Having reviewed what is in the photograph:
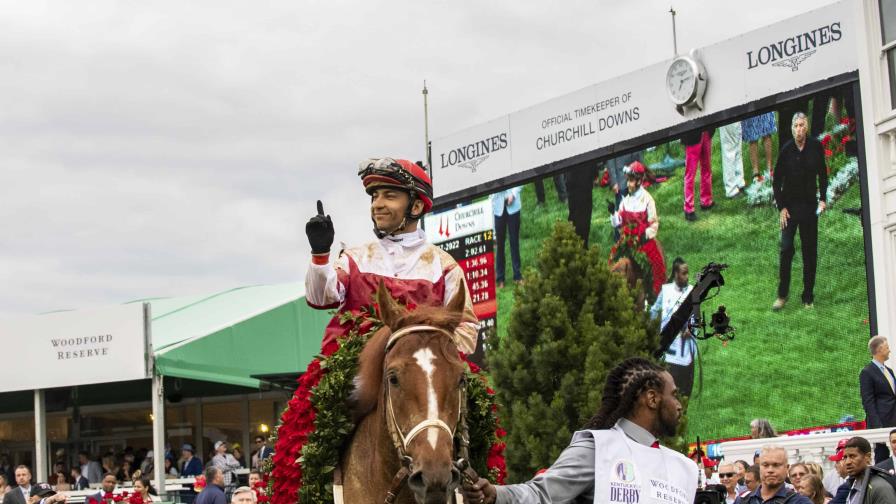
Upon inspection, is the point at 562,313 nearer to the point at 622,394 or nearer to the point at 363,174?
the point at 363,174

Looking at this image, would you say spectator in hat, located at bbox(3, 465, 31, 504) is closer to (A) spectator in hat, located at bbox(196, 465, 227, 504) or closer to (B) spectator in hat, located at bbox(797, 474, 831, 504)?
(A) spectator in hat, located at bbox(196, 465, 227, 504)

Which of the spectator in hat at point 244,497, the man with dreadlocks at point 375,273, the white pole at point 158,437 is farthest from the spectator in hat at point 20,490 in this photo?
the man with dreadlocks at point 375,273

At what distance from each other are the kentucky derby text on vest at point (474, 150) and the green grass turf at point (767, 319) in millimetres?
5666

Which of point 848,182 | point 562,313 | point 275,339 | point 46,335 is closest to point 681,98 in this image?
point 848,182

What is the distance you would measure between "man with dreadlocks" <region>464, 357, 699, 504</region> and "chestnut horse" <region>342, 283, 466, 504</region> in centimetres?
46

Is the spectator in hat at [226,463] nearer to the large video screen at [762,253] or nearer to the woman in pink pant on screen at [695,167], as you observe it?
the large video screen at [762,253]

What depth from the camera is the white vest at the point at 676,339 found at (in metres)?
27.3

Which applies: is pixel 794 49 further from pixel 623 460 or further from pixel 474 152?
pixel 623 460

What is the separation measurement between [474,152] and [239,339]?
9061mm

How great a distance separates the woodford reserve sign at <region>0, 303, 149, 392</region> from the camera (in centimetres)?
2567

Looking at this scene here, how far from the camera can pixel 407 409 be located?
6.28 m

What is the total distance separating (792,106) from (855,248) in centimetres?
293

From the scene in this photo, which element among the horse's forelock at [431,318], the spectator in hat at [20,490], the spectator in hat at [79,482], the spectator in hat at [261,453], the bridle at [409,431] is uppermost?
the horse's forelock at [431,318]

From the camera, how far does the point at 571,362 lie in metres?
22.8
